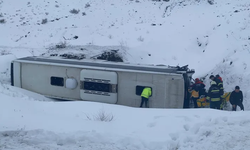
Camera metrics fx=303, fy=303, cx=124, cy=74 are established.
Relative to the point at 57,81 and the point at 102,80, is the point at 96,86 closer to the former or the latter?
the point at 102,80

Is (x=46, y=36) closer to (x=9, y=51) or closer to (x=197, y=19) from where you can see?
(x=9, y=51)

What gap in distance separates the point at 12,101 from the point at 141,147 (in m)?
4.60

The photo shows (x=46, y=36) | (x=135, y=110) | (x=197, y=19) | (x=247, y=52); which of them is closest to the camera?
(x=135, y=110)

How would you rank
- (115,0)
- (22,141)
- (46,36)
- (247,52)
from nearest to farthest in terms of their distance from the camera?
(22,141) → (247,52) → (46,36) → (115,0)

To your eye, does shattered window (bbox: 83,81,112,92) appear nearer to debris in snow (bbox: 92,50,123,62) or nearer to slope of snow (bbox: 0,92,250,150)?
slope of snow (bbox: 0,92,250,150)

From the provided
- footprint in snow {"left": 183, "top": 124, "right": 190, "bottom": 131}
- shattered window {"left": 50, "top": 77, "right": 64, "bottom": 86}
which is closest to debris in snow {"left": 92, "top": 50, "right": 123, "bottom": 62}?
shattered window {"left": 50, "top": 77, "right": 64, "bottom": 86}

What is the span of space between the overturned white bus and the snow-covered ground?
81 cm

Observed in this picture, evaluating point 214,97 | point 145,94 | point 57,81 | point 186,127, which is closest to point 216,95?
point 214,97

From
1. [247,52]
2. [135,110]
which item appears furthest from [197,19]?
[135,110]

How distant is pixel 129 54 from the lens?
18719 millimetres

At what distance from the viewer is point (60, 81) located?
12.5 m

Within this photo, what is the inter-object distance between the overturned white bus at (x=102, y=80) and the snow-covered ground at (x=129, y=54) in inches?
31.7

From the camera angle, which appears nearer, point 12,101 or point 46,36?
point 12,101

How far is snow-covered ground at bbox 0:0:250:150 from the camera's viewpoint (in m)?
6.04
